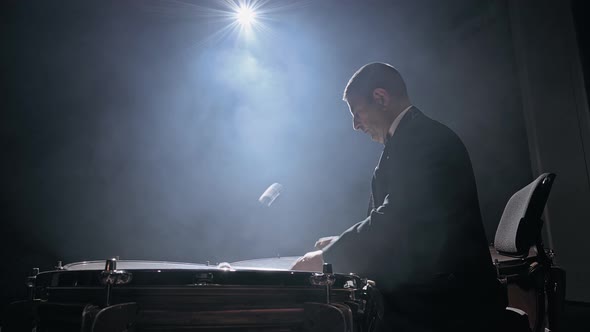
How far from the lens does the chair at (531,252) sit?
1095 mm

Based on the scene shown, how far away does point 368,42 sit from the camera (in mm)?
3633

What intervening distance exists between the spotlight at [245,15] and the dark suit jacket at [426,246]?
110 inches

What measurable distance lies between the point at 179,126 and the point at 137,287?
8.27ft

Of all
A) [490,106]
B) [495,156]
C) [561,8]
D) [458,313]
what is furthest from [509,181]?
[458,313]

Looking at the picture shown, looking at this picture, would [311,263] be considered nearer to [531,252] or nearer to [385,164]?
[385,164]

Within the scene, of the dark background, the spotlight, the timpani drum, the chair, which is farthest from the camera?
the spotlight

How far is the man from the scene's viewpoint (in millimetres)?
982

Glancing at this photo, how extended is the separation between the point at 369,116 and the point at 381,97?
86mm

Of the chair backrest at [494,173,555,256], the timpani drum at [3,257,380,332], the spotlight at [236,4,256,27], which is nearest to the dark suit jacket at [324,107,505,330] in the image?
the chair backrest at [494,173,555,256]

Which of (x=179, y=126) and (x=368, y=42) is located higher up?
(x=368, y=42)

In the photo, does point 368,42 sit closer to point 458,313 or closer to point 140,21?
point 140,21

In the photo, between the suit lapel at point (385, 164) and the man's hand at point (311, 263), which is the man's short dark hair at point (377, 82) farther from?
the man's hand at point (311, 263)

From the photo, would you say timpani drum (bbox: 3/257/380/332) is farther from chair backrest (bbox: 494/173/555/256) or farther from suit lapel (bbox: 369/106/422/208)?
chair backrest (bbox: 494/173/555/256)

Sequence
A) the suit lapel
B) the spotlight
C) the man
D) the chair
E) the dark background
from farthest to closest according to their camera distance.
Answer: the spotlight
the dark background
the suit lapel
the chair
the man
